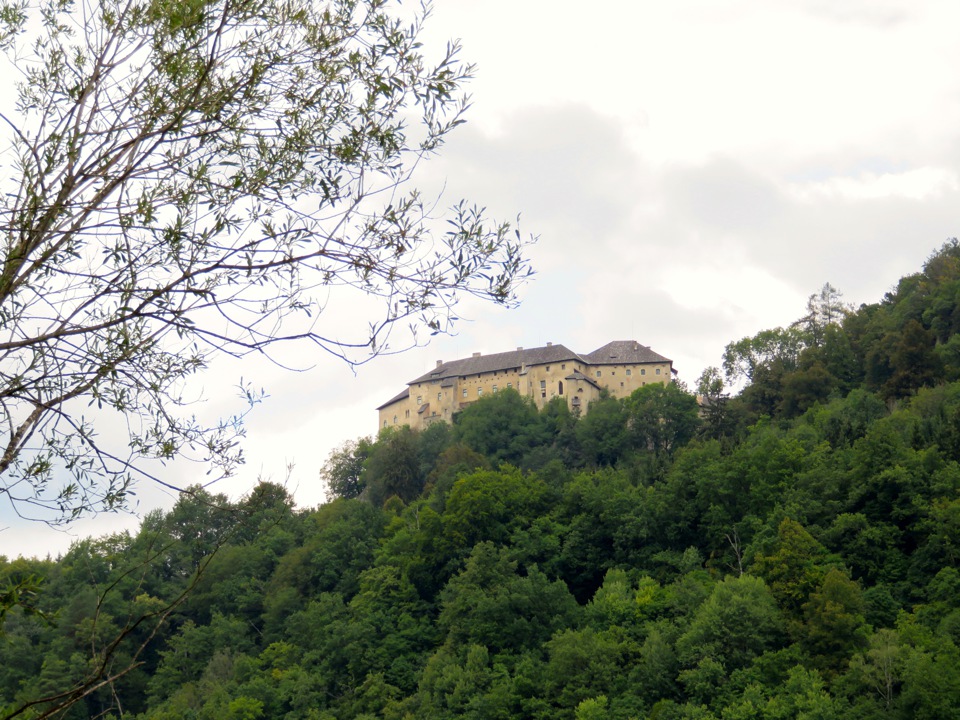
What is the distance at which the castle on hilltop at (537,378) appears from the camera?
99812mm

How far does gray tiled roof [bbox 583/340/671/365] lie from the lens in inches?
4013

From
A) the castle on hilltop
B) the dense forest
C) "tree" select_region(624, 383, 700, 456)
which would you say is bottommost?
the dense forest

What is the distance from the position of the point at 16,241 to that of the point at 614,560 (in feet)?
189

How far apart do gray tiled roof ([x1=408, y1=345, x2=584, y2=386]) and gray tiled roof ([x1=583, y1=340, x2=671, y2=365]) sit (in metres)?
2.30

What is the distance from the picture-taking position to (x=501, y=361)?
342 ft

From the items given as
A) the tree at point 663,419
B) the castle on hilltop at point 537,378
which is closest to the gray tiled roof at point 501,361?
the castle on hilltop at point 537,378

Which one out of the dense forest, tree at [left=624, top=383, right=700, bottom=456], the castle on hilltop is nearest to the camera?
the dense forest

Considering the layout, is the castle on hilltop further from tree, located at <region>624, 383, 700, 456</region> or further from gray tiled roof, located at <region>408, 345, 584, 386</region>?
tree, located at <region>624, 383, 700, 456</region>

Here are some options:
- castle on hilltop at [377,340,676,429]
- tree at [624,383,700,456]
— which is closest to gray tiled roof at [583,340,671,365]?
castle on hilltop at [377,340,676,429]

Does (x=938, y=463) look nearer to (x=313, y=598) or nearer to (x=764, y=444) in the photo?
(x=764, y=444)

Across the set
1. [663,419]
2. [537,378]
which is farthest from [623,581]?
[537,378]

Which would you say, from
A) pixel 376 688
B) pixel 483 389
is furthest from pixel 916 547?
pixel 483 389

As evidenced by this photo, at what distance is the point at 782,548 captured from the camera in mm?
54094

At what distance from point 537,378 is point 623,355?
296 inches
